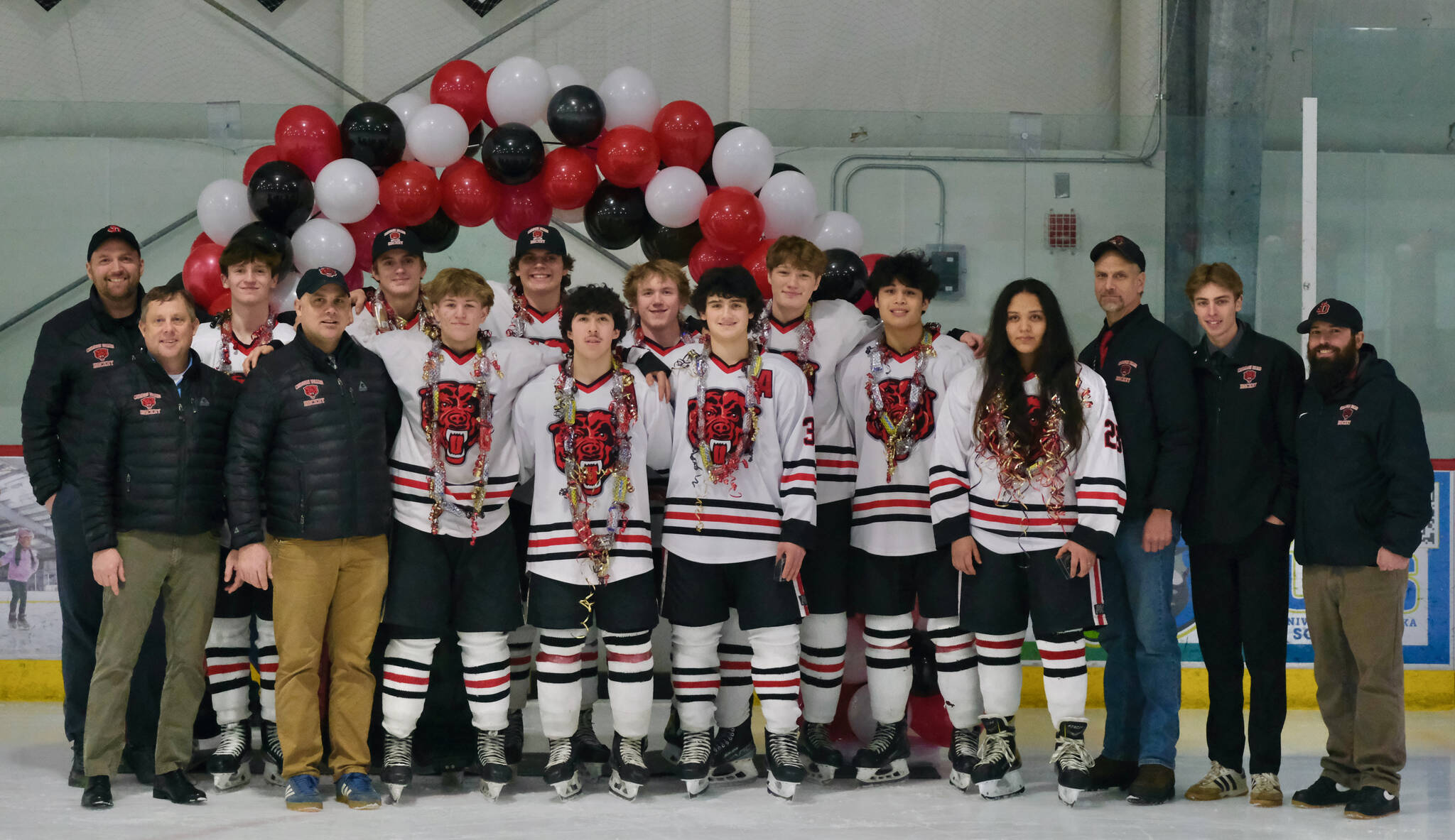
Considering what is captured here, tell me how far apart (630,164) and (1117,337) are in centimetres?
170

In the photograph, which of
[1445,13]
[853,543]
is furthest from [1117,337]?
[1445,13]

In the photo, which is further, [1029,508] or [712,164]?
[712,164]

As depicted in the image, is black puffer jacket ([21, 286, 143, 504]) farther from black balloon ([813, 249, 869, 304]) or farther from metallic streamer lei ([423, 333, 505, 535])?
black balloon ([813, 249, 869, 304])

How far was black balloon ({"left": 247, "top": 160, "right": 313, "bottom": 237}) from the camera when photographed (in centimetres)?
420

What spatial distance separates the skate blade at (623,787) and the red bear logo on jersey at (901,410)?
1237mm

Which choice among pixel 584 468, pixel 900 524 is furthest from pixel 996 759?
pixel 584 468

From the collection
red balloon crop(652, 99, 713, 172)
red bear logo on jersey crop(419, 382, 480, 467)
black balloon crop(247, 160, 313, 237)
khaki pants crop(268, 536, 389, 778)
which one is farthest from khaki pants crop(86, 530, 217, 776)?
red balloon crop(652, 99, 713, 172)

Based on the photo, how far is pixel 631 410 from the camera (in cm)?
364

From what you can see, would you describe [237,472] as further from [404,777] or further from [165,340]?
[404,777]

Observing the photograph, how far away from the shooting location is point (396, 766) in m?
3.59

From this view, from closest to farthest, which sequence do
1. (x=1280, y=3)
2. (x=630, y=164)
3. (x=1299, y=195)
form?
(x=630, y=164)
(x=1299, y=195)
(x=1280, y=3)

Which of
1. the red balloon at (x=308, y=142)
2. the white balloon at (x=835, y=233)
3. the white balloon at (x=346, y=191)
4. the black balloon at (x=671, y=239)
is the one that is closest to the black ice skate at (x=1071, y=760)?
the white balloon at (x=835, y=233)

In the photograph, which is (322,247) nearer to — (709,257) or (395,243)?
(395,243)

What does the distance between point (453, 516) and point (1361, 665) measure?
2.58 meters
